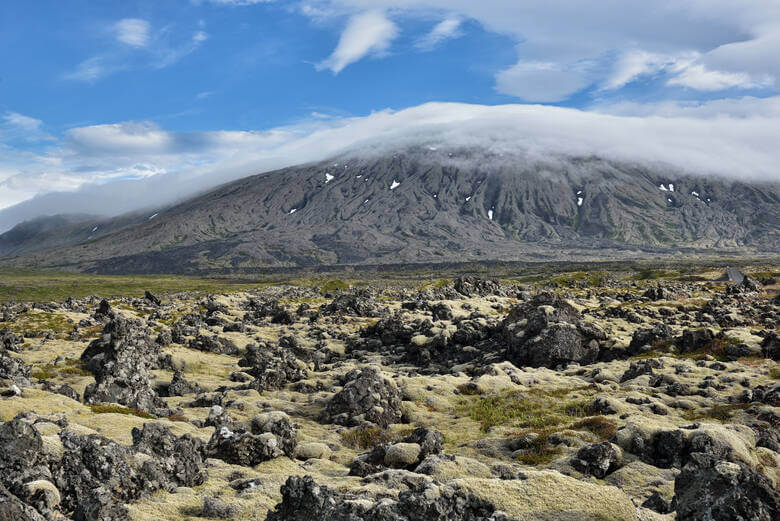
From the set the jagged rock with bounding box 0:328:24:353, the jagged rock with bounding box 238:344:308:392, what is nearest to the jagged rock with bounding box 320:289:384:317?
the jagged rock with bounding box 238:344:308:392

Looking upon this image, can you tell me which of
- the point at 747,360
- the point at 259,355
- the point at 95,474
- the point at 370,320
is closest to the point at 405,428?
the point at 95,474

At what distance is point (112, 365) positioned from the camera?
1252 inches

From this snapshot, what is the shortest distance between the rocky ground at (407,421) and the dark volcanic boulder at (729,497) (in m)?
0.04

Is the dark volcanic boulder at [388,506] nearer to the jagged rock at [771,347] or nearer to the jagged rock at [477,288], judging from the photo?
the jagged rock at [771,347]

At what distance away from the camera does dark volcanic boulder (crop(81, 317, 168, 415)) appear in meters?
30.2

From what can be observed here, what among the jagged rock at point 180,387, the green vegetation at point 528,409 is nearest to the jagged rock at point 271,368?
the jagged rock at point 180,387

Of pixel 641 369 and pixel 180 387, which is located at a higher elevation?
pixel 180 387

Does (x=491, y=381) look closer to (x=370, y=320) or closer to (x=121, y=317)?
(x=121, y=317)

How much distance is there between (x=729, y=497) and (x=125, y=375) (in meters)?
32.6

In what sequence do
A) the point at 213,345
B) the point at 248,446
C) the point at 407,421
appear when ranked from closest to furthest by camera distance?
the point at 248,446 < the point at 407,421 < the point at 213,345

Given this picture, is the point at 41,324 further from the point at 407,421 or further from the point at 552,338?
the point at 552,338

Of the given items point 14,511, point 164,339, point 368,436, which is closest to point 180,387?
point 368,436

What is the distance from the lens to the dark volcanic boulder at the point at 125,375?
30203 mm

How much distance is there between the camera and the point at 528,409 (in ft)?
105
